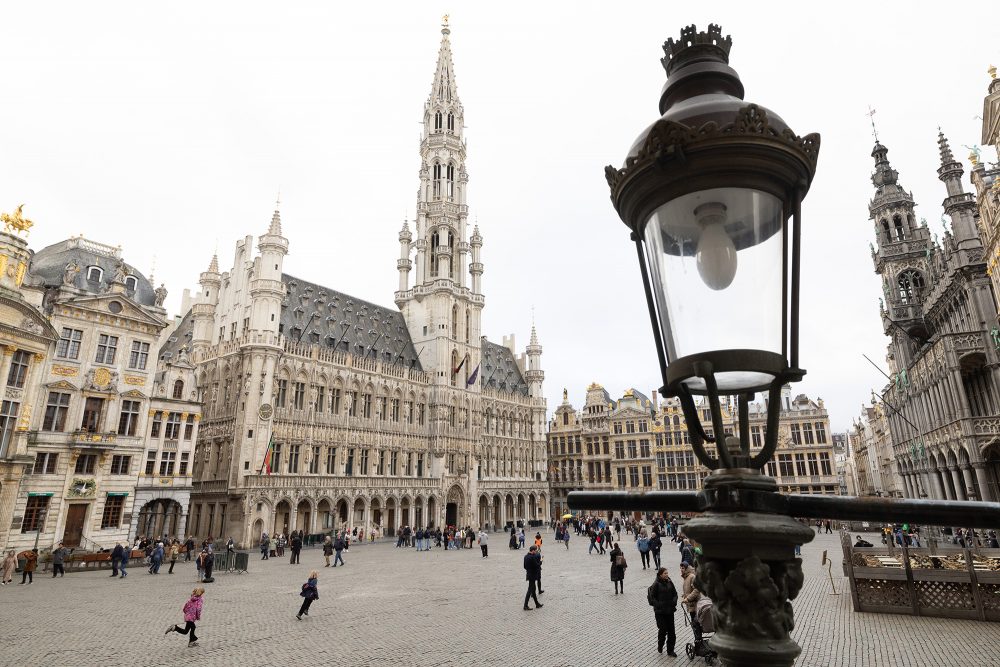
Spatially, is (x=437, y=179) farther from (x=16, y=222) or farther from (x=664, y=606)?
(x=664, y=606)

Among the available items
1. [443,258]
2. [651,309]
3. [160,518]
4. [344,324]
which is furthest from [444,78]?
[651,309]

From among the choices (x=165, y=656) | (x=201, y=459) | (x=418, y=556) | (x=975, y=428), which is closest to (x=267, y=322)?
(x=201, y=459)

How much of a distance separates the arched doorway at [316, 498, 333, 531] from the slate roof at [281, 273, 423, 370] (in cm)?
1331

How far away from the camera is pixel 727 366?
2338 millimetres

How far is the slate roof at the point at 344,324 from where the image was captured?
1870 inches

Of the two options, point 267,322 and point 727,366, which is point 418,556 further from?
point 727,366

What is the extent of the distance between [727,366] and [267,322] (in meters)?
44.0

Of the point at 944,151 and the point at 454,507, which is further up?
the point at 944,151

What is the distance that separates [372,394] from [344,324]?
754 cm

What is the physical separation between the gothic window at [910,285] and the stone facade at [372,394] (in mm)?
35734

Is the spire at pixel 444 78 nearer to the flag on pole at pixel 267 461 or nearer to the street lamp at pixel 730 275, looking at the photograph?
the flag on pole at pixel 267 461

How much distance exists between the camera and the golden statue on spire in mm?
26203

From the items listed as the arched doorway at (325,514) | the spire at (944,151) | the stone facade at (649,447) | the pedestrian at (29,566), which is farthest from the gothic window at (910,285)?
the pedestrian at (29,566)

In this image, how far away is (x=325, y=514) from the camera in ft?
140
